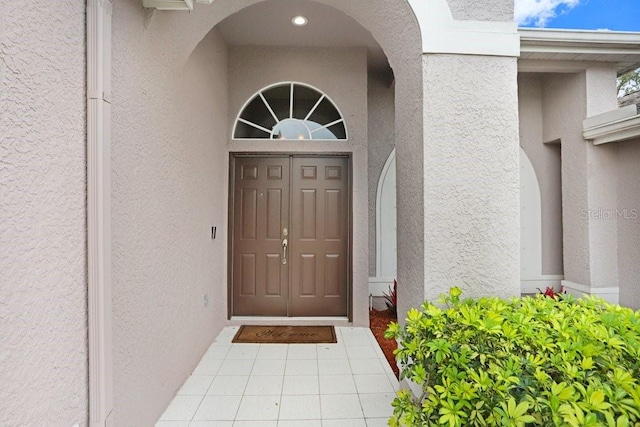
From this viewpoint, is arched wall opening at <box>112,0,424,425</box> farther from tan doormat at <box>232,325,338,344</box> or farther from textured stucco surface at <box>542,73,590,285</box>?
textured stucco surface at <box>542,73,590,285</box>

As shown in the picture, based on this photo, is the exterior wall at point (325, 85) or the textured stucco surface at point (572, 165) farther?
the exterior wall at point (325, 85)

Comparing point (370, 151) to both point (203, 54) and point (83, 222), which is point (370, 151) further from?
point (83, 222)

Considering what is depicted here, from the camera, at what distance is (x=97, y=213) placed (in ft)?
5.26

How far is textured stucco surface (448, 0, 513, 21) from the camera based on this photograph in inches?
84.9

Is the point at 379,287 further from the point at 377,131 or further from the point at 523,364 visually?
the point at 523,364

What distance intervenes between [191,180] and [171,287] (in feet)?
3.74

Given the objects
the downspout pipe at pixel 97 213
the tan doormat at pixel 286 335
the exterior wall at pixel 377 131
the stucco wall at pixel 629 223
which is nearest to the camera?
the downspout pipe at pixel 97 213

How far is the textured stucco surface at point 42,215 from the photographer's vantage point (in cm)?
114

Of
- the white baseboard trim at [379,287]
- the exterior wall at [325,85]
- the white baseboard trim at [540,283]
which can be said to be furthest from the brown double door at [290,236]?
the white baseboard trim at [540,283]

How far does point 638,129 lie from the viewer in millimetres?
3223

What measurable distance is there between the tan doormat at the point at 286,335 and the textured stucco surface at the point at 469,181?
2.55 m

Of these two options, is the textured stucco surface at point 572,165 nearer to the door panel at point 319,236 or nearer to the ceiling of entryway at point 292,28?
the ceiling of entryway at point 292,28

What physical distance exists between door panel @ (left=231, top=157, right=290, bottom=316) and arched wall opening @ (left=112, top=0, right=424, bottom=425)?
1218 millimetres

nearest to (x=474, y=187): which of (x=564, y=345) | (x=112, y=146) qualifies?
(x=564, y=345)
